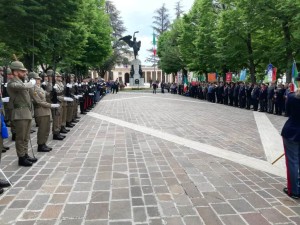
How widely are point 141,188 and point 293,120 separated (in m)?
2.65

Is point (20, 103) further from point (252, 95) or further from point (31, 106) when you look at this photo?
point (252, 95)

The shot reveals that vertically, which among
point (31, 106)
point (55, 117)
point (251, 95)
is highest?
point (31, 106)

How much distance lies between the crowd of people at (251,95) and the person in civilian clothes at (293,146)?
726 centimetres

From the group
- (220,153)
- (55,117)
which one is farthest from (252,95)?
(55,117)

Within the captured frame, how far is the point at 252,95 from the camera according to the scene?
20.5 meters

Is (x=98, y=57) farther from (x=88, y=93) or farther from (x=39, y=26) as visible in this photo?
(x=39, y=26)

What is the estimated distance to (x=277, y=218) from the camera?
4.37 metres

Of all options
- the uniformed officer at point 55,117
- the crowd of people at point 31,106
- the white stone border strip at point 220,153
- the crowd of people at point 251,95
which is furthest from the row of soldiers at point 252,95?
the uniformed officer at point 55,117

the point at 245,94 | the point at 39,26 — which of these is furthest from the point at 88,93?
the point at 245,94

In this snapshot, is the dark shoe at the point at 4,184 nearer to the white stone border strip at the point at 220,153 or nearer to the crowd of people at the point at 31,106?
the crowd of people at the point at 31,106

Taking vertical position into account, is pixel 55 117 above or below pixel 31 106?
below

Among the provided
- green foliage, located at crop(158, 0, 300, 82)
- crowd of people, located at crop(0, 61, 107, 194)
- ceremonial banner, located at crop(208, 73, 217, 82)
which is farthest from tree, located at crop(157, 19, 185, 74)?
crowd of people, located at crop(0, 61, 107, 194)

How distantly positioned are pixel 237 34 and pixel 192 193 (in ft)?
74.0

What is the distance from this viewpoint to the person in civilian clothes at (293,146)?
5148mm
